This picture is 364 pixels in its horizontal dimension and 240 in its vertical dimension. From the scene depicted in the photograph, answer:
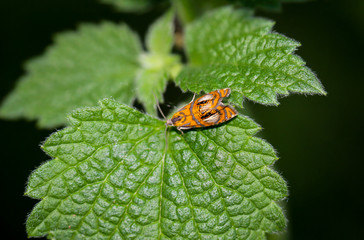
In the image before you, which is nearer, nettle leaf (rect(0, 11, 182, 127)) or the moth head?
the moth head

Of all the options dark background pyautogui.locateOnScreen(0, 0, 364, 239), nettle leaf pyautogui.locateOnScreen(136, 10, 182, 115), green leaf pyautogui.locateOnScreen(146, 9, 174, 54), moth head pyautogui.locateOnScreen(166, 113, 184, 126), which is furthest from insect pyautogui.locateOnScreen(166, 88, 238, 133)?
dark background pyautogui.locateOnScreen(0, 0, 364, 239)

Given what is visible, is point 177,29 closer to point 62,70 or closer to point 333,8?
point 62,70

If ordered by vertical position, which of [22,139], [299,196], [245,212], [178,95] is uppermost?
[22,139]

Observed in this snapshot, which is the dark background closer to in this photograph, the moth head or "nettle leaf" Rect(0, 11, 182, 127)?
"nettle leaf" Rect(0, 11, 182, 127)

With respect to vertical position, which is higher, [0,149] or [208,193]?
[0,149]

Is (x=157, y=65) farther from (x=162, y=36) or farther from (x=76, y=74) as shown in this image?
(x=76, y=74)

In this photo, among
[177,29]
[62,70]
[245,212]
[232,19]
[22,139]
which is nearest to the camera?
[245,212]

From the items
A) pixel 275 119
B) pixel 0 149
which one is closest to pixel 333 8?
pixel 275 119
